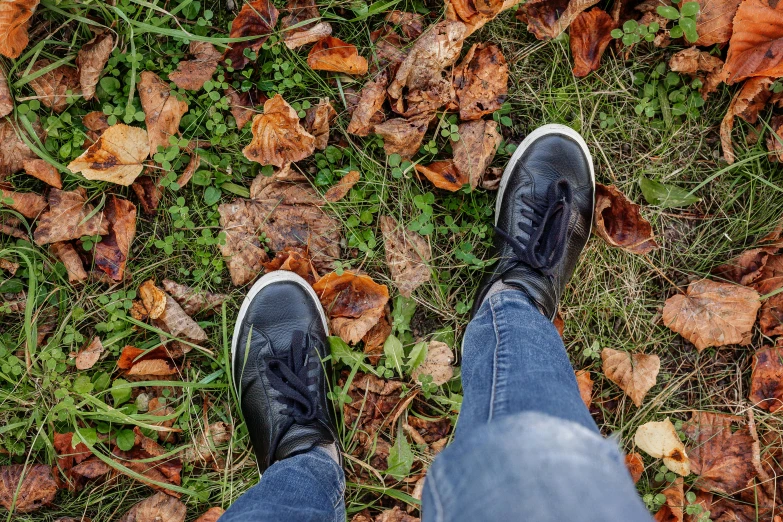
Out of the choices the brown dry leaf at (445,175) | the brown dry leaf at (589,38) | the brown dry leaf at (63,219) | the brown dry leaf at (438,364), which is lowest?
the brown dry leaf at (438,364)

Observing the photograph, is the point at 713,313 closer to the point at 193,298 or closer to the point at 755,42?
the point at 755,42

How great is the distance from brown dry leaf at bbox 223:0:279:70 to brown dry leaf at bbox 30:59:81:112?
504 mm

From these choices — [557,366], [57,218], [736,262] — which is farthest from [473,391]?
[57,218]

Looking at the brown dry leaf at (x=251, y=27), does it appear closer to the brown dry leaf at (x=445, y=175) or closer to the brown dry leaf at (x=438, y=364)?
the brown dry leaf at (x=445, y=175)

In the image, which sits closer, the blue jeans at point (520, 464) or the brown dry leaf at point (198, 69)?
the blue jeans at point (520, 464)

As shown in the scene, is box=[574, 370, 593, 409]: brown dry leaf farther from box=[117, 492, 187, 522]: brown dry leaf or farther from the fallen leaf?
the fallen leaf

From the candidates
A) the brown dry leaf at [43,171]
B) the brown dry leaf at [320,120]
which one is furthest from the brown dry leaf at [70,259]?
the brown dry leaf at [320,120]

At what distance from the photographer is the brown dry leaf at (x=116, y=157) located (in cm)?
169

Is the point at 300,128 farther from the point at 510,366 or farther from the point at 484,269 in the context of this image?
the point at 510,366

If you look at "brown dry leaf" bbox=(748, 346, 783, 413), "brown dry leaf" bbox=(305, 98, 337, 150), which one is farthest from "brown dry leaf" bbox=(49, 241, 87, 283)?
"brown dry leaf" bbox=(748, 346, 783, 413)

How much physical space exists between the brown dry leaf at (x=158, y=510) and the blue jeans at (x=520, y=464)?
1.70 feet

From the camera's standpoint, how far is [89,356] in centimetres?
179

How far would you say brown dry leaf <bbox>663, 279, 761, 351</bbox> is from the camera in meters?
1.80

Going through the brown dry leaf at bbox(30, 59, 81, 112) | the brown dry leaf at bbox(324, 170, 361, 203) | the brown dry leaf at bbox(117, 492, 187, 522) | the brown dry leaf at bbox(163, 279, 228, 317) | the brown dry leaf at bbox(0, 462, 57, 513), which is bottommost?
the brown dry leaf at bbox(117, 492, 187, 522)
